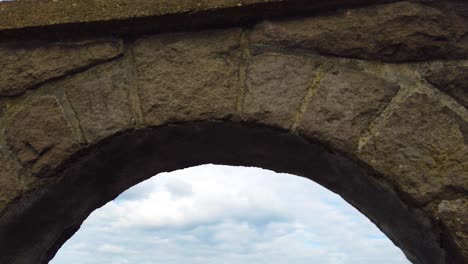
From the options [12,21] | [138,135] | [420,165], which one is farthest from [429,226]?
[12,21]

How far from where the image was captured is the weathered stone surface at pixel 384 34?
2078 mm

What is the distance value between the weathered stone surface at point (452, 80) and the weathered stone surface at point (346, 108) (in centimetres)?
14

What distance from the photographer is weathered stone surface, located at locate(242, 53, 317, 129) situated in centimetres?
208

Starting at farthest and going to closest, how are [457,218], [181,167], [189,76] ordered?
1. [181,167]
2. [189,76]
3. [457,218]

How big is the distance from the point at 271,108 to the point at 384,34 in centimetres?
46

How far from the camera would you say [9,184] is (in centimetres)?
219

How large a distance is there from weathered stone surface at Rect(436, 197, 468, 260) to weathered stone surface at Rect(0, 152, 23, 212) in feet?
4.75

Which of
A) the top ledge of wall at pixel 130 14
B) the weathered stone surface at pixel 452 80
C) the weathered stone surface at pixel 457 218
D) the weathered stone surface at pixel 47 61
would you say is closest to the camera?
the weathered stone surface at pixel 457 218

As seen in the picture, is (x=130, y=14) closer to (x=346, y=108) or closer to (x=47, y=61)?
(x=47, y=61)

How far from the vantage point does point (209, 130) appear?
2.21 meters

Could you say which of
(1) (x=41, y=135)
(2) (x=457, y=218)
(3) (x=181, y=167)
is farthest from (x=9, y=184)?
(2) (x=457, y=218)

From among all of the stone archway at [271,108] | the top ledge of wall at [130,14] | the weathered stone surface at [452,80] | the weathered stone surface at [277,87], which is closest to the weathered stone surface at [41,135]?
the stone archway at [271,108]

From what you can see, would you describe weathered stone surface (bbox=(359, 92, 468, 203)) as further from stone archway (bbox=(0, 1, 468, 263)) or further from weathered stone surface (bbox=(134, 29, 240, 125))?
Result: weathered stone surface (bbox=(134, 29, 240, 125))

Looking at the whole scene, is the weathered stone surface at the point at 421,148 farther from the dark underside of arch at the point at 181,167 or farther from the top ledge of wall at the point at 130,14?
the top ledge of wall at the point at 130,14
